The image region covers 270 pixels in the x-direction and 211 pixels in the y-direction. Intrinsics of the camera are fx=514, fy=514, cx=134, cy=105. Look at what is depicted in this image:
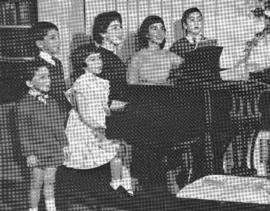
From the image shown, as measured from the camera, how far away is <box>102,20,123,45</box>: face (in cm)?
199

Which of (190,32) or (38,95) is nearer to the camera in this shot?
(38,95)

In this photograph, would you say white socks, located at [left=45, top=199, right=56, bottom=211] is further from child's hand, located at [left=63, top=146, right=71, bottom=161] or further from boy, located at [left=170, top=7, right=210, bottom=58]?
boy, located at [left=170, top=7, right=210, bottom=58]

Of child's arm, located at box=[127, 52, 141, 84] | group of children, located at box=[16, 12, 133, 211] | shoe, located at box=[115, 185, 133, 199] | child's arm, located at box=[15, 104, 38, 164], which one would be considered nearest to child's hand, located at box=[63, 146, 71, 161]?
group of children, located at box=[16, 12, 133, 211]

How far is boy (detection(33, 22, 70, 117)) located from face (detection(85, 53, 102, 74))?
102 millimetres

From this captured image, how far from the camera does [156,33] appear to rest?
197 centimetres

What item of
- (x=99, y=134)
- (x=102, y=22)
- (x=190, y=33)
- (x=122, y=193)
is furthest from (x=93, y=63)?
(x=122, y=193)

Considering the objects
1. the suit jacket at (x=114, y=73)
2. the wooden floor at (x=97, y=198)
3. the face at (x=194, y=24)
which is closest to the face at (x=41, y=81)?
the suit jacket at (x=114, y=73)

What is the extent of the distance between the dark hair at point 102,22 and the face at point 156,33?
128 millimetres

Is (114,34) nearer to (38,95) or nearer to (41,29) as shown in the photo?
(41,29)

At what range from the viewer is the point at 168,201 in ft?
6.22

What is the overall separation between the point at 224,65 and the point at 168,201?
1.84ft

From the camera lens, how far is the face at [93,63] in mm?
1942

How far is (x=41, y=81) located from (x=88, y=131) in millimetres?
258

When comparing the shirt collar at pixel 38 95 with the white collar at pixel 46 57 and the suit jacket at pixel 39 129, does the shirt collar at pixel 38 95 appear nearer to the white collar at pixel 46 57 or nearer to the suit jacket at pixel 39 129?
the suit jacket at pixel 39 129
